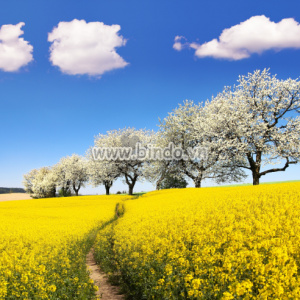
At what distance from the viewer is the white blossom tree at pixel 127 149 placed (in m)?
65.4

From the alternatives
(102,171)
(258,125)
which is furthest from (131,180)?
(258,125)

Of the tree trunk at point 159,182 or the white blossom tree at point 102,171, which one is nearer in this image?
the tree trunk at point 159,182

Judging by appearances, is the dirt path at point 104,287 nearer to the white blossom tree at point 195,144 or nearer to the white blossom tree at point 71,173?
the white blossom tree at point 195,144

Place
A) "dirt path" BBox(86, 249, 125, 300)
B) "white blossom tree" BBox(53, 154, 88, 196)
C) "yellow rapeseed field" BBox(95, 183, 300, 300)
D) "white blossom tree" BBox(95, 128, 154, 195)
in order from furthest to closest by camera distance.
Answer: "white blossom tree" BBox(53, 154, 88, 196) → "white blossom tree" BBox(95, 128, 154, 195) → "dirt path" BBox(86, 249, 125, 300) → "yellow rapeseed field" BBox(95, 183, 300, 300)

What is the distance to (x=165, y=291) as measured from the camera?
23.6 feet

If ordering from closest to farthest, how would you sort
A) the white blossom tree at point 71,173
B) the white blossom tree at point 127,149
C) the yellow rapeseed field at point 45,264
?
the yellow rapeseed field at point 45,264
the white blossom tree at point 127,149
the white blossom tree at point 71,173

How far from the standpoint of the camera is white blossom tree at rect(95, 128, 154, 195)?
2574 inches

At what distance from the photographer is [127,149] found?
66.0 metres

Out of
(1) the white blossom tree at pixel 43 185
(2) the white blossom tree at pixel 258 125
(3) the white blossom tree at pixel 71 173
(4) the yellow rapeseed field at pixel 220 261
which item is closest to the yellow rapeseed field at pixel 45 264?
(4) the yellow rapeseed field at pixel 220 261

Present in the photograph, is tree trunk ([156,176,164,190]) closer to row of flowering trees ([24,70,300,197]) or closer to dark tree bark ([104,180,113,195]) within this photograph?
row of flowering trees ([24,70,300,197])

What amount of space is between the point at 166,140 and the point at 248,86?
16224 mm

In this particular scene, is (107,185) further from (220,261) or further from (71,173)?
(220,261)

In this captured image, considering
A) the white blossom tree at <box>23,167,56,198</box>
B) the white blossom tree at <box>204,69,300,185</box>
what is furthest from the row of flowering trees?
the white blossom tree at <box>23,167,56,198</box>

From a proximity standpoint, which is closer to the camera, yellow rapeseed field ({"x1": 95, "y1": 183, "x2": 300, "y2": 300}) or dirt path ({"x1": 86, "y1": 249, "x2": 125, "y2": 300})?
yellow rapeseed field ({"x1": 95, "y1": 183, "x2": 300, "y2": 300})
